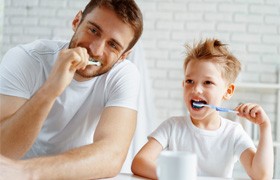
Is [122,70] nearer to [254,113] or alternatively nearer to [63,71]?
[63,71]

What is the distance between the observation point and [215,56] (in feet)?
4.68

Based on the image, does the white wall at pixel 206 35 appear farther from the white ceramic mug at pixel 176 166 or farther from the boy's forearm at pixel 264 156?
the white ceramic mug at pixel 176 166

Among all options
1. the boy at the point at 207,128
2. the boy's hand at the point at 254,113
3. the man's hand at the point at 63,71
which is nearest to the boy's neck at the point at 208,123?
the boy at the point at 207,128

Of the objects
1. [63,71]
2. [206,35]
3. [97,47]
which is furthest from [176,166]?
[206,35]

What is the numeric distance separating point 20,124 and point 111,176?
32 cm

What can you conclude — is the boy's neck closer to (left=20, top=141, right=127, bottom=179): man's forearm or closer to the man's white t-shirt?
the man's white t-shirt

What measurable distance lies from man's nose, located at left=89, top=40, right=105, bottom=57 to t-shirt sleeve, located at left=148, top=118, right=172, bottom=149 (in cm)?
35

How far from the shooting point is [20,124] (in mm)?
1135

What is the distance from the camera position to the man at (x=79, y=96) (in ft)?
3.56

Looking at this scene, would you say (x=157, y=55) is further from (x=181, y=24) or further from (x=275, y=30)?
(x=275, y=30)

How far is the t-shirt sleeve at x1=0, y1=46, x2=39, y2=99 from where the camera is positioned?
4.21 feet

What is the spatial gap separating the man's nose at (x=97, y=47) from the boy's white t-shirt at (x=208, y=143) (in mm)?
352

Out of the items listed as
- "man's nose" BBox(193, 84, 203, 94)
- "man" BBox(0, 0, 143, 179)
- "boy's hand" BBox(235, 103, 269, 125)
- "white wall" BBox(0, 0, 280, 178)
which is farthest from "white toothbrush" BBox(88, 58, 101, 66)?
"white wall" BBox(0, 0, 280, 178)

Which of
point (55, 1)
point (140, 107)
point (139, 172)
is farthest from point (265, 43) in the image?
point (139, 172)
